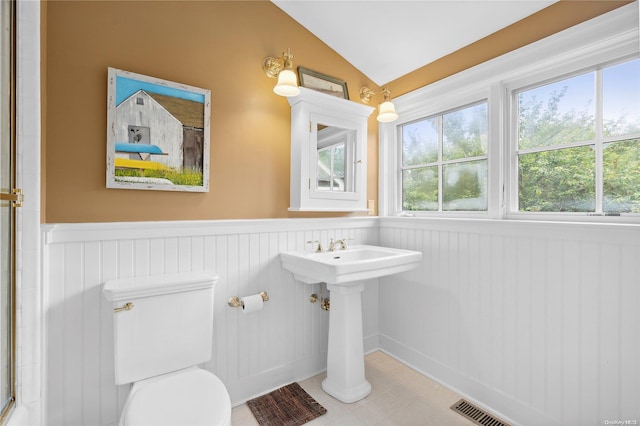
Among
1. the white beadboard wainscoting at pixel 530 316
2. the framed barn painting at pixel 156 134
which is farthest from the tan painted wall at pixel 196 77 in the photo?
the white beadboard wainscoting at pixel 530 316

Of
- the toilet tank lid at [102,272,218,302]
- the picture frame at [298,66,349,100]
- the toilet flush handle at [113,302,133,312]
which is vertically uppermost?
the picture frame at [298,66,349,100]

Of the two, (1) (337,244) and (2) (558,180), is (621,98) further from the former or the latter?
(1) (337,244)

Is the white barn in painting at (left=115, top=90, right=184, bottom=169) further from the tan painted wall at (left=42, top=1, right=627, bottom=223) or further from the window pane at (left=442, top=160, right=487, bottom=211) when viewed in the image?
the window pane at (left=442, top=160, right=487, bottom=211)

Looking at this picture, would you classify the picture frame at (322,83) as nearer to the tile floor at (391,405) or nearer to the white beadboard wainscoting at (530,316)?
the white beadboard wainscoting at (530,316)

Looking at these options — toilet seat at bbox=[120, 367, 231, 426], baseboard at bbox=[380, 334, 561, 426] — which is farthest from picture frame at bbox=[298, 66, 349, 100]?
baseboard at bbox=[380, 334, 561, 426]

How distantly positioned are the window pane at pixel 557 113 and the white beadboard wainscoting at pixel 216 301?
3.95 feet

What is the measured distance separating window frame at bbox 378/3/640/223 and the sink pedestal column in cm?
91

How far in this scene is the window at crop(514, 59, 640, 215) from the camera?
4.84 ft

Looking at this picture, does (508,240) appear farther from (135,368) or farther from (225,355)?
(135,368)

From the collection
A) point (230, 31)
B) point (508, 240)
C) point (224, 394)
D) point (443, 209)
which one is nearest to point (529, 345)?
point (508, 240)

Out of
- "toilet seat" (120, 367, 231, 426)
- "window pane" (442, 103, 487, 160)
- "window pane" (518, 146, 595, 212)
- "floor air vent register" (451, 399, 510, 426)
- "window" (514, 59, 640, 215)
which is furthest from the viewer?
"window pane" (442, 103, 487, 160)

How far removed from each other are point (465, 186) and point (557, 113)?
2.10ft

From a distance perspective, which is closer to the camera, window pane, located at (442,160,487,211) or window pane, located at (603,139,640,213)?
window pane, located at (603,139,640,213)

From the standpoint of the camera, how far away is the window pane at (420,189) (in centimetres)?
236
